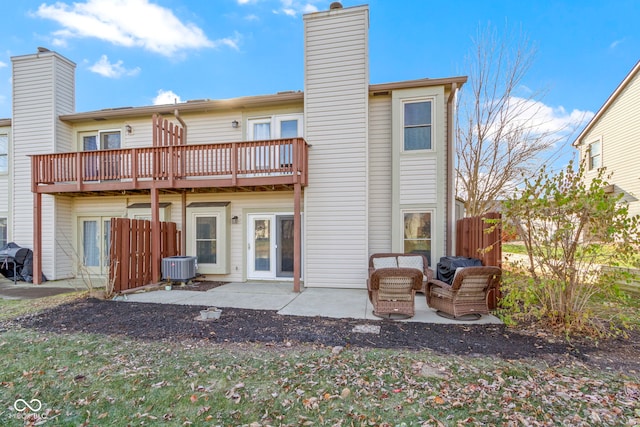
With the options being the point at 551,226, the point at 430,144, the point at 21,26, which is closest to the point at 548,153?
the point at 430,144

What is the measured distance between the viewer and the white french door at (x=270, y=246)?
8.74 m

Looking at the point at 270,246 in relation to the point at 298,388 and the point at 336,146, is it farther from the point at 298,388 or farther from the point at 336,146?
the point at 298,388

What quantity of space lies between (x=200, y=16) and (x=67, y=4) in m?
4.21

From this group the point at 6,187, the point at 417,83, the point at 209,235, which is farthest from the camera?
the point at 6,187

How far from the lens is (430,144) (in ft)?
25.6

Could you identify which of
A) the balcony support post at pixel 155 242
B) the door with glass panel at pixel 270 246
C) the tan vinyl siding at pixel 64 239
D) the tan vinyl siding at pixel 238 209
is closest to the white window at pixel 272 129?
the tan vinyl siding at pixel 238 209

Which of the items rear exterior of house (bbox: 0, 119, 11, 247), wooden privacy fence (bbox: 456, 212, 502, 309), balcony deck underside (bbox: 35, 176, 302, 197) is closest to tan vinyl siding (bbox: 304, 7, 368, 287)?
balcony deck underside (bbox: 35, 176, 302, 197)

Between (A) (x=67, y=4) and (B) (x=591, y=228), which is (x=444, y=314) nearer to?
(B) (x=591, y=228)

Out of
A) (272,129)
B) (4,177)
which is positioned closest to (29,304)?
(4,177)

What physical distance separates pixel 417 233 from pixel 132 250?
7.23 meters

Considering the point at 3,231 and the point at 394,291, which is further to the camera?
the point at 3,231

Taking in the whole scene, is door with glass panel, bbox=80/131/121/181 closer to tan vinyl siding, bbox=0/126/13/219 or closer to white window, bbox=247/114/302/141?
white window, bbox=247/114/302/141

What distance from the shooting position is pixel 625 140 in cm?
1252

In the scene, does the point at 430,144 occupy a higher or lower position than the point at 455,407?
higher
